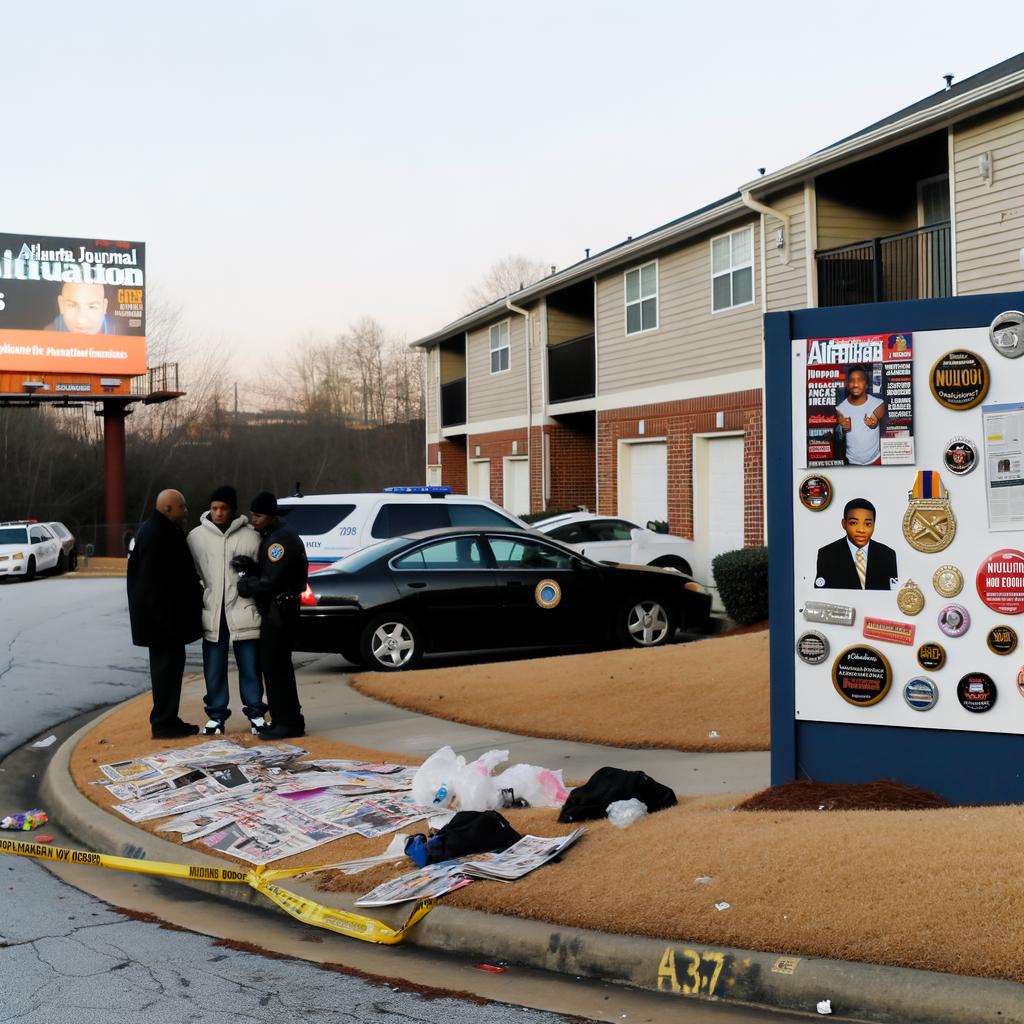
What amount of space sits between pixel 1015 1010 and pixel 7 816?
575cm

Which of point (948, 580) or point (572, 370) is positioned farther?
point (572, 370)

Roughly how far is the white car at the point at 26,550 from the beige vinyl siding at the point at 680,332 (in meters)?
16.3

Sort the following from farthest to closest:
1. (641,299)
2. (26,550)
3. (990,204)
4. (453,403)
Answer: (453,403), (26,550), (641,299), (990,204)

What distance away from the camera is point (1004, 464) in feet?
17.0

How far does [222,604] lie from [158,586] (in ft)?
1.59

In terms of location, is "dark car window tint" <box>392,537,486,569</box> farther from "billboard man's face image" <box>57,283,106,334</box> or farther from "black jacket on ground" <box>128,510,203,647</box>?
"billboard man's face image" <box>57,283,106,334</box>

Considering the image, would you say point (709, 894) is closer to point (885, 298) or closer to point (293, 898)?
point (293, 898)

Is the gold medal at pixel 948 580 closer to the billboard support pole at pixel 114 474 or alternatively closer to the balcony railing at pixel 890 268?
the balcony railing at pixel 890 268

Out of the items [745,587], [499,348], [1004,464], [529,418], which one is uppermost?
[499,348]

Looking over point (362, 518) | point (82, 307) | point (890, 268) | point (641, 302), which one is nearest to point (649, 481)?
point (641, 302)

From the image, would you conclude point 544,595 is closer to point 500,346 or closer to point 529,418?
point 529,418

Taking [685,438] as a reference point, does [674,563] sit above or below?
below

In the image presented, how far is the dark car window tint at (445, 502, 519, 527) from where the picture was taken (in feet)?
45.3

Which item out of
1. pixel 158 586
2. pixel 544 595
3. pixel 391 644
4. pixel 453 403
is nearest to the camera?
pixel 158 586
